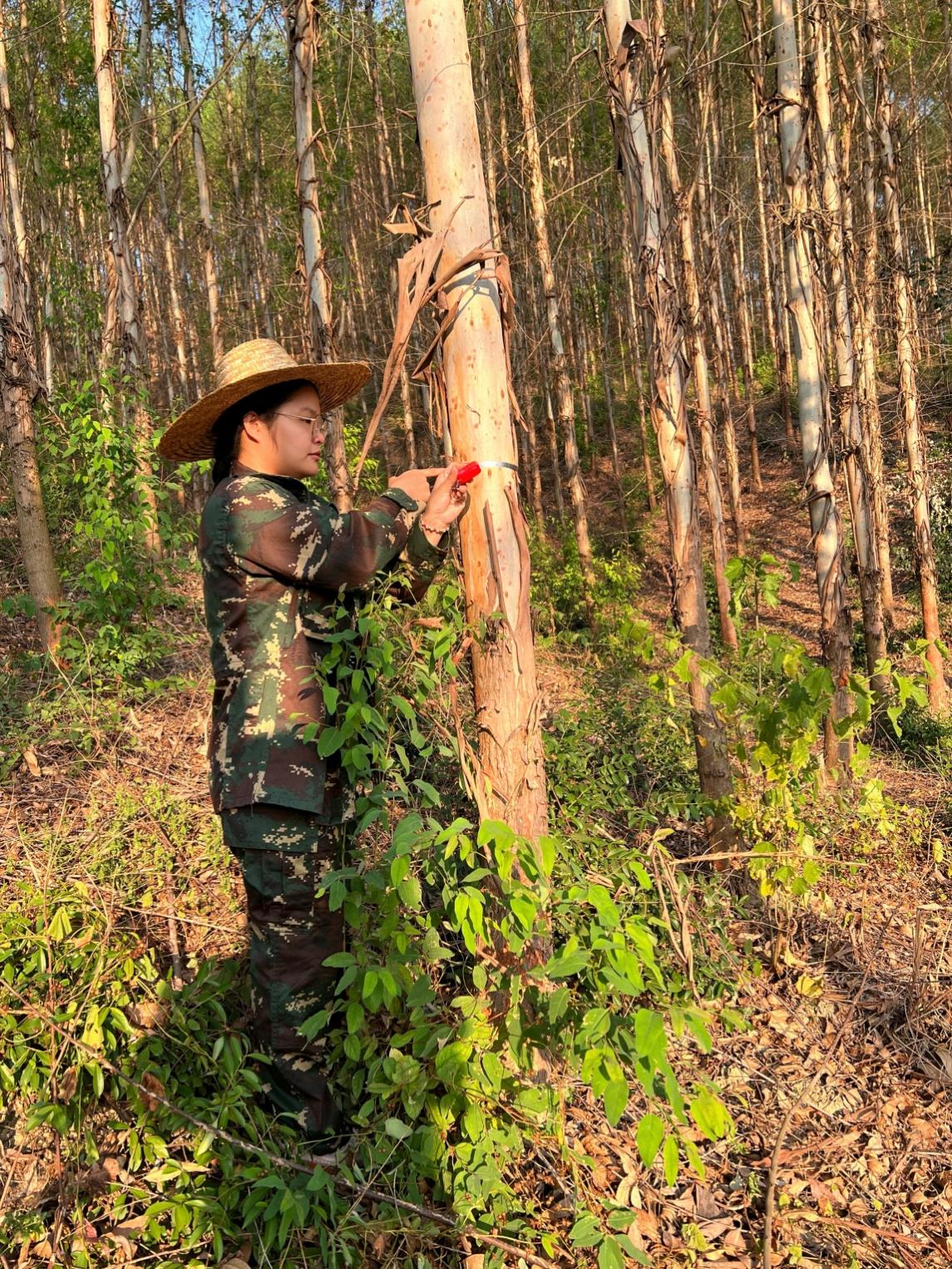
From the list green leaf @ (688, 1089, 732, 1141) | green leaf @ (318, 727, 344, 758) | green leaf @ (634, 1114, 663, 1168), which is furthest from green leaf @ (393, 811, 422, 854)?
green leaf @ (688, 1089, 732, 1141)

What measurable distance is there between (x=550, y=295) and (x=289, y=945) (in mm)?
9387

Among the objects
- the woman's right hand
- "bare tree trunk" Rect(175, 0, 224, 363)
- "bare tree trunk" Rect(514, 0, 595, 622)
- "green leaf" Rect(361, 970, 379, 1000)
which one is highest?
"bare tree trunk" Rect(175, 0, 224, 363)

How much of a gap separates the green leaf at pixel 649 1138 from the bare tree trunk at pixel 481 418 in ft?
2.60

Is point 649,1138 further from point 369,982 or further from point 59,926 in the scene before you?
point 59,926

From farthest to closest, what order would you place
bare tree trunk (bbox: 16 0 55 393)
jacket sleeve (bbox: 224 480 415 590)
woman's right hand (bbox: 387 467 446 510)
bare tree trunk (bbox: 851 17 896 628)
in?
bare tree trunk (bbox: 16 0 55 393)
bare tree trunk (bbox: 851 17 896 628)
woman's right hand (bbox: 387 467 446 510)
jacket sleeve (bbox: 224 480 415 590)

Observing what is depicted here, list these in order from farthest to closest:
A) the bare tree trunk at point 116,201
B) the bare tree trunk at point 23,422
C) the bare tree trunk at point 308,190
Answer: the bare tree trunk at point 116,201, the bare tree trunk at point 308,190, the bare tree trunk at point 23,422

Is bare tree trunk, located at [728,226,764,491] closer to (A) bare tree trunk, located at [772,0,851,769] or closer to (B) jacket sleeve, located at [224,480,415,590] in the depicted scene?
(A) bare tree trunk, located at [772,0,851,769]

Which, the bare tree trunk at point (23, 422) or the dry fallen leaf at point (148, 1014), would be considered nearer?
the dry fallen leaf at point (148, 1014)

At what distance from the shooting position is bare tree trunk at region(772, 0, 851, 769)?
15.1 feet

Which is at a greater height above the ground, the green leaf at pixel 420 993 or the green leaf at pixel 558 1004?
the green leaf at pixel 558 1004

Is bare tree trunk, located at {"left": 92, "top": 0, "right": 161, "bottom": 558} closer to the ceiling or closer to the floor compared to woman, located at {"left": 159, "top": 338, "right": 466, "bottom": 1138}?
closer to the ceiling

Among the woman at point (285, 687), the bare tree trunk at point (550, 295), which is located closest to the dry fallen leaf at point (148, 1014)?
the woman at point (285, 687)

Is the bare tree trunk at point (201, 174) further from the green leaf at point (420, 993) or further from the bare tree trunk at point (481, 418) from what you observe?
the green leaf at point (420, 993)

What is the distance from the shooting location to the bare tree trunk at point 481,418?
7.00ft
